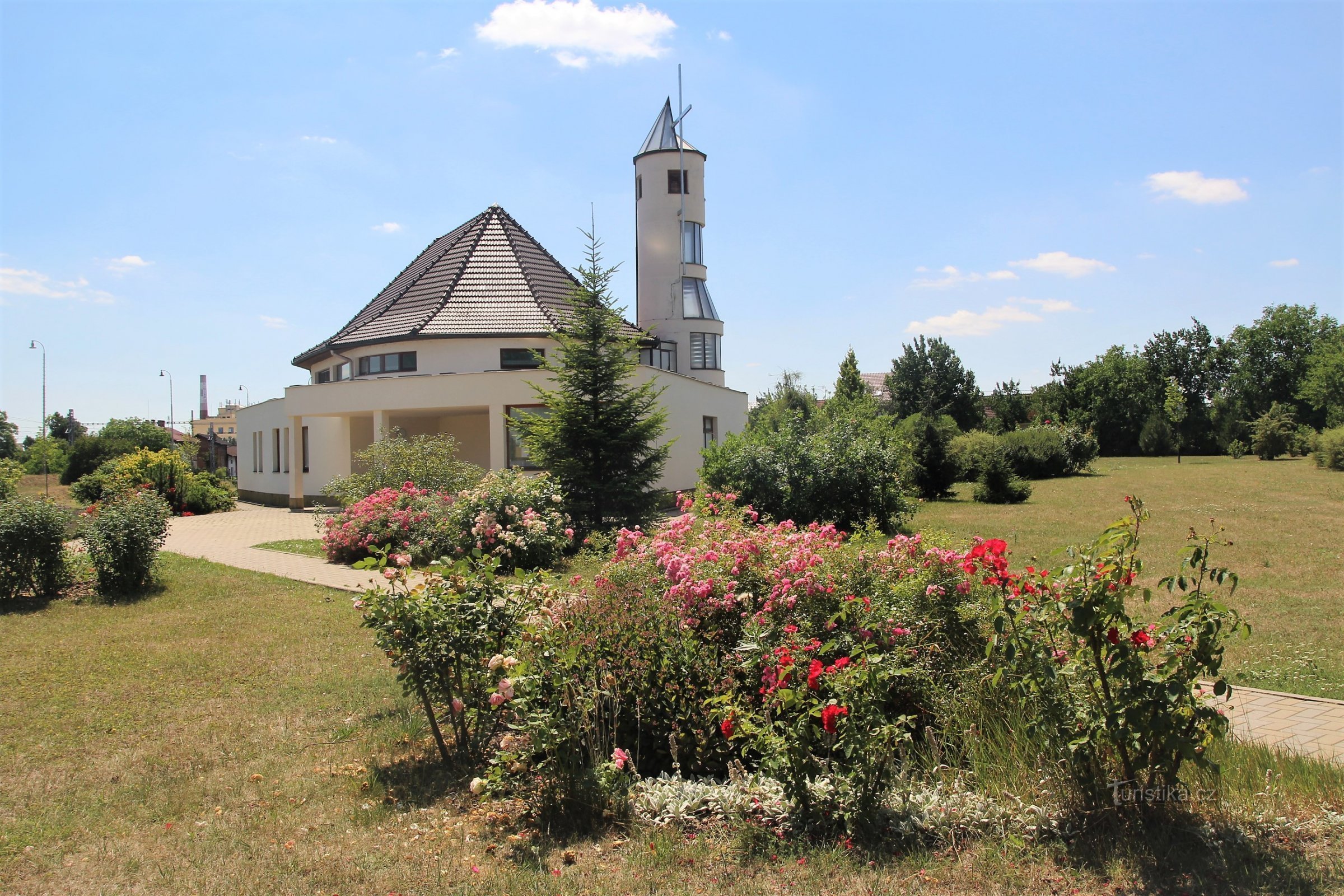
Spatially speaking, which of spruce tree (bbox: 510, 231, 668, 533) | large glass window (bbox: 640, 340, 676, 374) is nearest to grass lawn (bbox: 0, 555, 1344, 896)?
spruce tree (bbox: 510, 231, 668, 533)

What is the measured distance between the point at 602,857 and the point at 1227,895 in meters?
2.43

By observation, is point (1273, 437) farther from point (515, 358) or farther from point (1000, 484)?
point (515, 358)

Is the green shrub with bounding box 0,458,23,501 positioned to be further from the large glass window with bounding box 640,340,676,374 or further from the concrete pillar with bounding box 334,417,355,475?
the large glass window with bounding box 640,340,676,374

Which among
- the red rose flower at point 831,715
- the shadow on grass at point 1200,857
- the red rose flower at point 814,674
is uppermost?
the red rose flower at point 814,674

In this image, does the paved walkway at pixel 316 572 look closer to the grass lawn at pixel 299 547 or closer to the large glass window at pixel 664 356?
the grass lawn at pixel 299 547

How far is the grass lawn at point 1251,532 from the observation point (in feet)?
22.5

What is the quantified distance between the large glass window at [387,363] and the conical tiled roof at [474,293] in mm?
653

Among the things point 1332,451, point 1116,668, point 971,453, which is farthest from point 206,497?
point 1332,451

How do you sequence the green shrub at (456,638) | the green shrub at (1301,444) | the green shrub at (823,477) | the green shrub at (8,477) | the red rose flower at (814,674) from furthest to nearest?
the green shrub at (1301,444) → the green shrub at (8,477) → the green shrub at (823,477) → the green shrub at (456,638) → the red rose flower at (814,674)

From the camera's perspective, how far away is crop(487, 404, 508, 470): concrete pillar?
76.9 feet

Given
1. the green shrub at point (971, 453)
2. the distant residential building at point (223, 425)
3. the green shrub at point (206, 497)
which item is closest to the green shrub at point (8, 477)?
the green shrub at point (206, 497)

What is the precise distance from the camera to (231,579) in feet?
40.4

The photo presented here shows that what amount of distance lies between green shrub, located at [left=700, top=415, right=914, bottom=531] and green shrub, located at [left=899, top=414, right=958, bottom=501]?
7912 millimetres

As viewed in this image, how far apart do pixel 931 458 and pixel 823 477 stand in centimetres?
1031
